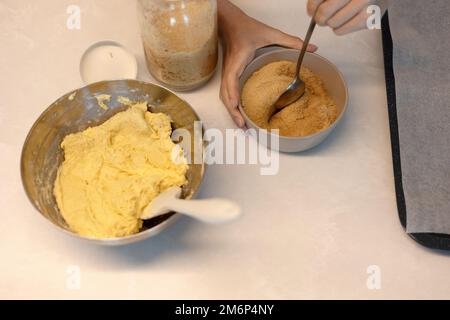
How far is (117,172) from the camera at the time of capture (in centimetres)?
62

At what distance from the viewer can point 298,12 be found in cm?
83

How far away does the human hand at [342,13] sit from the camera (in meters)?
0.62

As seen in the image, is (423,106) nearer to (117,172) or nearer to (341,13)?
(341,13)

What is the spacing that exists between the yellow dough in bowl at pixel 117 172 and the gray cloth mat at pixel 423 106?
0.35 metres

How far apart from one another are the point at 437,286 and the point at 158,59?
20.4 inches

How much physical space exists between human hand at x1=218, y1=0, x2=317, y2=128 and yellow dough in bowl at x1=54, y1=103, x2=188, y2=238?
11 cm

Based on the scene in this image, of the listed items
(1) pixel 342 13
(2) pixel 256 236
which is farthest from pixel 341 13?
(2) pixel 256 236

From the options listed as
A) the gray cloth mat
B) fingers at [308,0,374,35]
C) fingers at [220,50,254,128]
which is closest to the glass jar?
fingers at [220,50,254,128]

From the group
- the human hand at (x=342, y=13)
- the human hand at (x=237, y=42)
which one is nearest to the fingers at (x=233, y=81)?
the human hand at (x=237, y=42)

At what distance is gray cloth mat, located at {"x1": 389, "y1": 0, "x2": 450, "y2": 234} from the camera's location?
2.14ft

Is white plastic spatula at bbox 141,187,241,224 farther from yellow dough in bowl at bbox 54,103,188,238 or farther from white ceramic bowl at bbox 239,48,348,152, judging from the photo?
white ceramic bowl at bbox 239,48,348,152

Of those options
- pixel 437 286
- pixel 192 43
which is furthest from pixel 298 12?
pixel 437 286

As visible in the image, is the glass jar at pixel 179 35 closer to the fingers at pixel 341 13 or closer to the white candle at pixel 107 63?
the white candle at pixel 107 63

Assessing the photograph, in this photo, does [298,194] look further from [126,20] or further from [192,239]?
[126,20]
